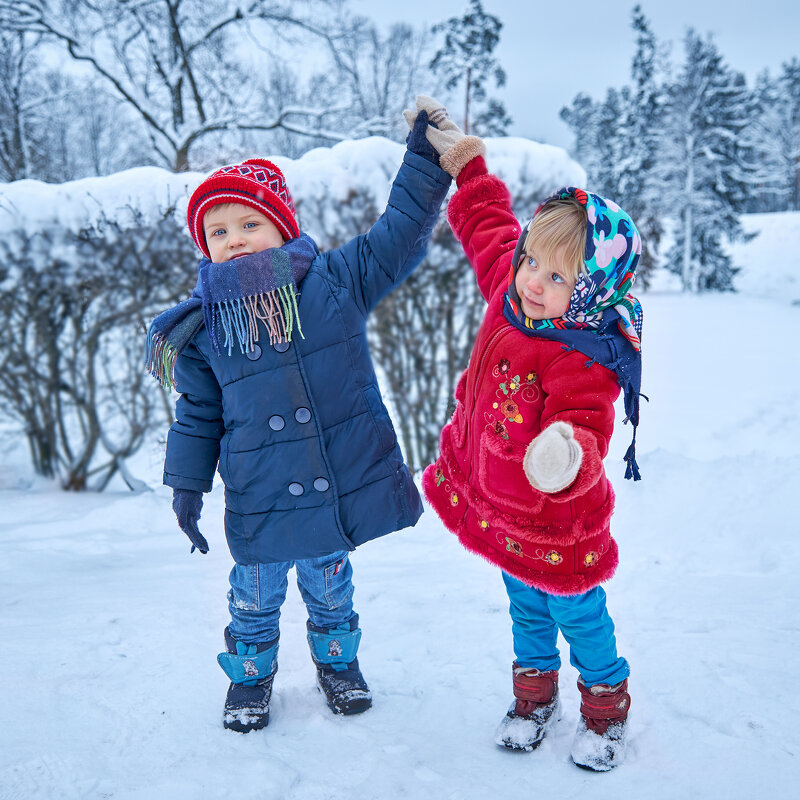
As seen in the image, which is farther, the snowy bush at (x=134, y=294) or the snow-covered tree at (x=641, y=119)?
the snow-covered tree at (x=641, y=119)

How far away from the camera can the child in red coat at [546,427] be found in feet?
4.64

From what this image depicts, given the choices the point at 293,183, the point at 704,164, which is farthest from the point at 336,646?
the point at 704,164

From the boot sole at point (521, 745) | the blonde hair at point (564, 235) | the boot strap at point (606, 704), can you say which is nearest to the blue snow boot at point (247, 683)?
the boot sole at point (521, 745)

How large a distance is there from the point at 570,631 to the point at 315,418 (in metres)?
0.86

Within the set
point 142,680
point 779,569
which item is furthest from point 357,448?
point 779,569

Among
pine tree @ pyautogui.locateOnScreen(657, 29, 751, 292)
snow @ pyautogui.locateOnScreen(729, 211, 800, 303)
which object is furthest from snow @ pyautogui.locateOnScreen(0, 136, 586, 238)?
pine tree @ pyautogui.locateOnScreen(657, 29, 751, 292)

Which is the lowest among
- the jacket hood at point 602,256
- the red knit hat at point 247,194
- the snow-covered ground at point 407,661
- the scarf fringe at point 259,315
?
the snow-covered ground at point 407,661

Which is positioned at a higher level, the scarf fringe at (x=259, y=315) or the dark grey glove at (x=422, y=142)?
the dark grey glove at (x=422, y=142)

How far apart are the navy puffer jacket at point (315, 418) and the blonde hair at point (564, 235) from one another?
1.23 ft

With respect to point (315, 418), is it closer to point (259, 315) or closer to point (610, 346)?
point (259, 315)

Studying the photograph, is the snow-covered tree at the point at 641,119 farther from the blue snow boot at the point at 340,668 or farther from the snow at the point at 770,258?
the blue snow boot at the point at 340,668

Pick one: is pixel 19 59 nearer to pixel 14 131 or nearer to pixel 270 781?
pixel 14 131

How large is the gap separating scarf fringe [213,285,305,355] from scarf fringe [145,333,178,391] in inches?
6.5

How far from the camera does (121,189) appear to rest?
365 centimetres
